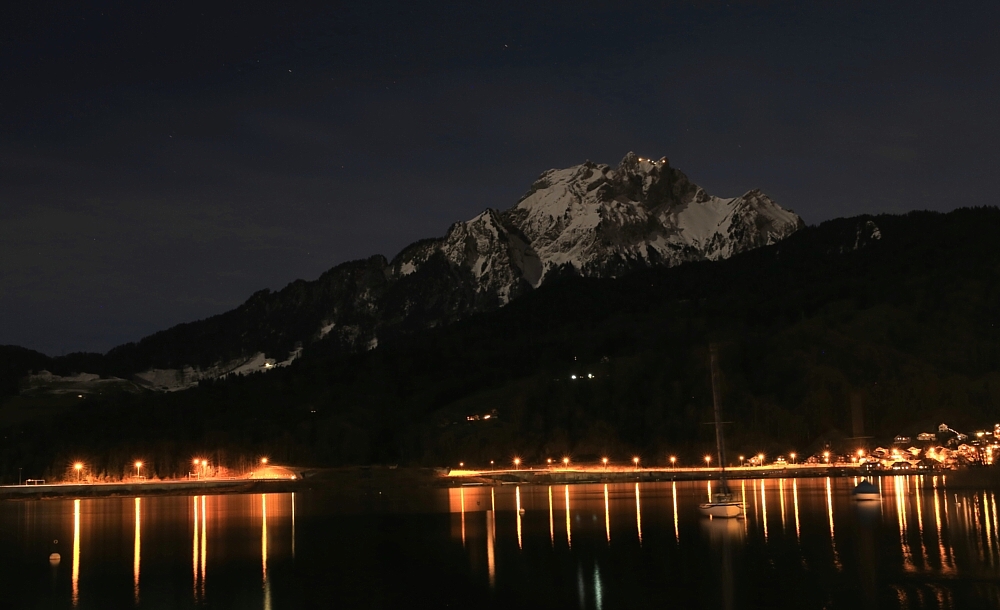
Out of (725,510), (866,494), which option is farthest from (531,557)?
(866,494)

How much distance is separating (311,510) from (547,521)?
1700 inches

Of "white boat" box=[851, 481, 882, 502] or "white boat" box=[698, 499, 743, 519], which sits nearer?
"white boat" box=[698, 499, 743, 519]

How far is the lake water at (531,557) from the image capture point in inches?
2136

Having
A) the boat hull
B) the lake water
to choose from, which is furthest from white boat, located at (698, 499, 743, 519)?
the lake water

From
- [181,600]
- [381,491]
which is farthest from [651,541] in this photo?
[381,491]

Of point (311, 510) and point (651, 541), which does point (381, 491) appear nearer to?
point (311, 510)

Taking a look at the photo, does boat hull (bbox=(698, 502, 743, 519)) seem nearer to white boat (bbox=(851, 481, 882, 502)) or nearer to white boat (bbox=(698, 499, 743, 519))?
white boat (bbox=(698, 499, 743, 519))

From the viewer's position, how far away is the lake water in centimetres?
5425

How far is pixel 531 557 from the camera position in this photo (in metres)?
71.0

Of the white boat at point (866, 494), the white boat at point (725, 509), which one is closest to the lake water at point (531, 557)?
the white boat at point (866, 494)

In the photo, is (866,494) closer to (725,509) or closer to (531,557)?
(725,509)

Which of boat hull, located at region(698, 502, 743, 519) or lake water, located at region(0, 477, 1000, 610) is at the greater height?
boat hull, located at region(698, 502, 743, 519)

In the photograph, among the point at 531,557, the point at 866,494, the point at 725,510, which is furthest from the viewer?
the point at 866,494

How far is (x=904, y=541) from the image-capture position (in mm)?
73625
